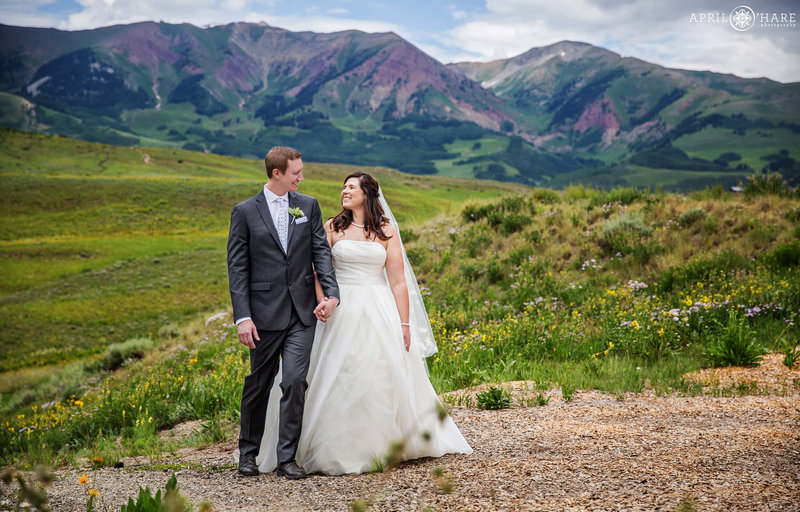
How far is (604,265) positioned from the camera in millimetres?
13625

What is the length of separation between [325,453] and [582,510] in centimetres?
239

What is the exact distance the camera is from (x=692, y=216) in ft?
47.1

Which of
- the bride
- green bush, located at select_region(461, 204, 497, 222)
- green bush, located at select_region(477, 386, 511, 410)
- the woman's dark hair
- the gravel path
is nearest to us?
the gravel path

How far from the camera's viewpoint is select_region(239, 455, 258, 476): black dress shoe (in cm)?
512

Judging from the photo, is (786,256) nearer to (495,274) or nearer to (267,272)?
(495,274)

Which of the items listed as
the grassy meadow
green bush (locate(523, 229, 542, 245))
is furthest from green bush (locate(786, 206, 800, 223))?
green bush (locate(523, 229, 542, 245))

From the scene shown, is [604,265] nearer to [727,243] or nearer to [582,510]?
[727,243]

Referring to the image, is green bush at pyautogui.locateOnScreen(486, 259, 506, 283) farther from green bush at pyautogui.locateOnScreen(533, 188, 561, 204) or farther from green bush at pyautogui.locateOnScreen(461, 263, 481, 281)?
green bush at pyautogui.locateOnScreen(533, 188, 561, 204)

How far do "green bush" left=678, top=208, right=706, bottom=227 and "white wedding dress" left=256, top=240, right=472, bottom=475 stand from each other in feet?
38.1

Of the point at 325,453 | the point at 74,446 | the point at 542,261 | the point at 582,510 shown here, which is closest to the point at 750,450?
the point at 582,510

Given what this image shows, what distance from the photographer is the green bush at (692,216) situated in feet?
47.0

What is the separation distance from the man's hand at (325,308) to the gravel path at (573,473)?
4.72 ft

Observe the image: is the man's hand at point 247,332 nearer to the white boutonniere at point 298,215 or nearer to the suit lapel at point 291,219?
the suit lapel at point 291,219

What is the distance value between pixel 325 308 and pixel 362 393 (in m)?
0.86
